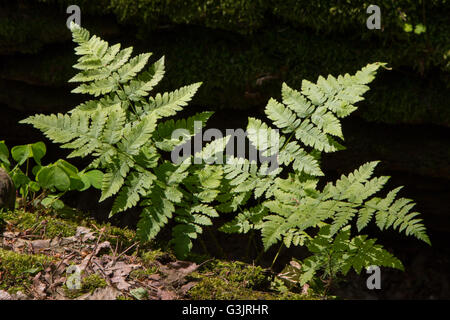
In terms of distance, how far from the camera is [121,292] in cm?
264

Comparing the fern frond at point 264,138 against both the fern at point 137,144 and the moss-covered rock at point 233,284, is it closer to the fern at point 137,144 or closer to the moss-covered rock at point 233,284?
the fern at point 137,144

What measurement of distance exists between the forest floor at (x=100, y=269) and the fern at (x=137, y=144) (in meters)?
0.19

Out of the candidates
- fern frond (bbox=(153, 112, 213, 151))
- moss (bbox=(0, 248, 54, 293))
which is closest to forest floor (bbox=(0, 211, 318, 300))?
moss (bbox=(0, 248, 54, 293))

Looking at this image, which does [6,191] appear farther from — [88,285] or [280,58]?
[280,58]

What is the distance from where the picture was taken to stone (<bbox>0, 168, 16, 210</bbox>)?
10.2 feet

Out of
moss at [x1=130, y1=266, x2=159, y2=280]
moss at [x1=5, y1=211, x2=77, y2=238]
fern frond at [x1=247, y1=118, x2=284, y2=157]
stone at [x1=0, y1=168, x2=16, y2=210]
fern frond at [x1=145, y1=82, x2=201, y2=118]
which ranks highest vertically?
fern frond at [x1=145, y1=82, x2=201, y2=118]

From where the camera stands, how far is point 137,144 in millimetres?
2969

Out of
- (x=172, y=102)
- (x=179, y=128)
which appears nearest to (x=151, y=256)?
(x=179, y=128)

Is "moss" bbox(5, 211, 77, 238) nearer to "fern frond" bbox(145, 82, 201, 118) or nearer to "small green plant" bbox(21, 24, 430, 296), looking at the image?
"small green plant" bbox(21, 24, 430, 296)

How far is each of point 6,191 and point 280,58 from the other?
254 centimetres

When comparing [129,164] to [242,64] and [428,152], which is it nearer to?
[242,64]

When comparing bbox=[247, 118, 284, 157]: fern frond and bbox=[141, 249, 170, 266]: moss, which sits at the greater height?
bbox=[247, 118, 284, 157]: fern frond

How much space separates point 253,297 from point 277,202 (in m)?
0.61

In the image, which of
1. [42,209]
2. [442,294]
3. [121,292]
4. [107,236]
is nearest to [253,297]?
[121,292]
